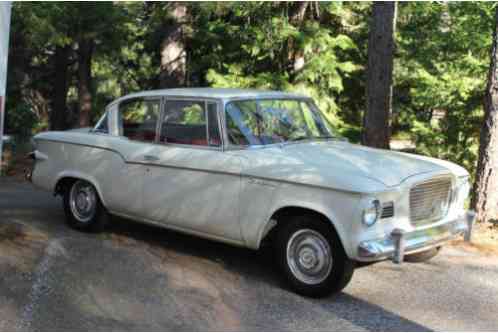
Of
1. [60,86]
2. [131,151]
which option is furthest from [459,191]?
[60,86]

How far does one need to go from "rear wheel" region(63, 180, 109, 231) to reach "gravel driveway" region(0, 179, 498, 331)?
15 centimetres

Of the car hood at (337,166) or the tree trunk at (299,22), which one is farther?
the tree trunk at (299,22)

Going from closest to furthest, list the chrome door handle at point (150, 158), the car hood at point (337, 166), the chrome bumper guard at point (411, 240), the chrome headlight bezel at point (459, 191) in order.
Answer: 1. the chrome bumper guard at point (411, 240)
2. the car hood at point (337, 166)
3. the chrome headlight bezel at point (459, 191)
4. the chrome door handle at point (150, 158)

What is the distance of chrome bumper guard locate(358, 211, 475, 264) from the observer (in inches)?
210

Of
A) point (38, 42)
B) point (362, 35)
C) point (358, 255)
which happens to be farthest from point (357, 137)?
point (358, 255)

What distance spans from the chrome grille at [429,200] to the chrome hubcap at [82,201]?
389 centimetres

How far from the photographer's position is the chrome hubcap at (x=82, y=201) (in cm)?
781

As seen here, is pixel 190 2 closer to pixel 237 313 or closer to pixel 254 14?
pixel 254 14

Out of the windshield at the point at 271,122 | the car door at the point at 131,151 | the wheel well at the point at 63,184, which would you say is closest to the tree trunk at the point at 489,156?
the windshield at the point at 271,122

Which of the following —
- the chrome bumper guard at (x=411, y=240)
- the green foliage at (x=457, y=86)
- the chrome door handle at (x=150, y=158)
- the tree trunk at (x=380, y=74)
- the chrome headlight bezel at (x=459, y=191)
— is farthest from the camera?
the green foliage at (x=457, y=86)

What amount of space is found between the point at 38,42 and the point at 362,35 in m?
8.28

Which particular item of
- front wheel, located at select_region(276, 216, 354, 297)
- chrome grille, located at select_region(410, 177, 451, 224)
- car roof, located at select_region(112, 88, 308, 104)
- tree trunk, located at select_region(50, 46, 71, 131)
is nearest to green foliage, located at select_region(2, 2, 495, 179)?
tree trunk, located at select_region(50, 46, 71, 131)

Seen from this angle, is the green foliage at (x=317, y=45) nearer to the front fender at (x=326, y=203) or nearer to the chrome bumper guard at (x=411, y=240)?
the chrome bumper guard at (x=411, y=240)

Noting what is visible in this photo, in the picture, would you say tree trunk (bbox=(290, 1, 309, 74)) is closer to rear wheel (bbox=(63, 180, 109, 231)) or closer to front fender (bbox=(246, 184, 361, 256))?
rear wheel (bbox=(63, 180, 109, 231))
